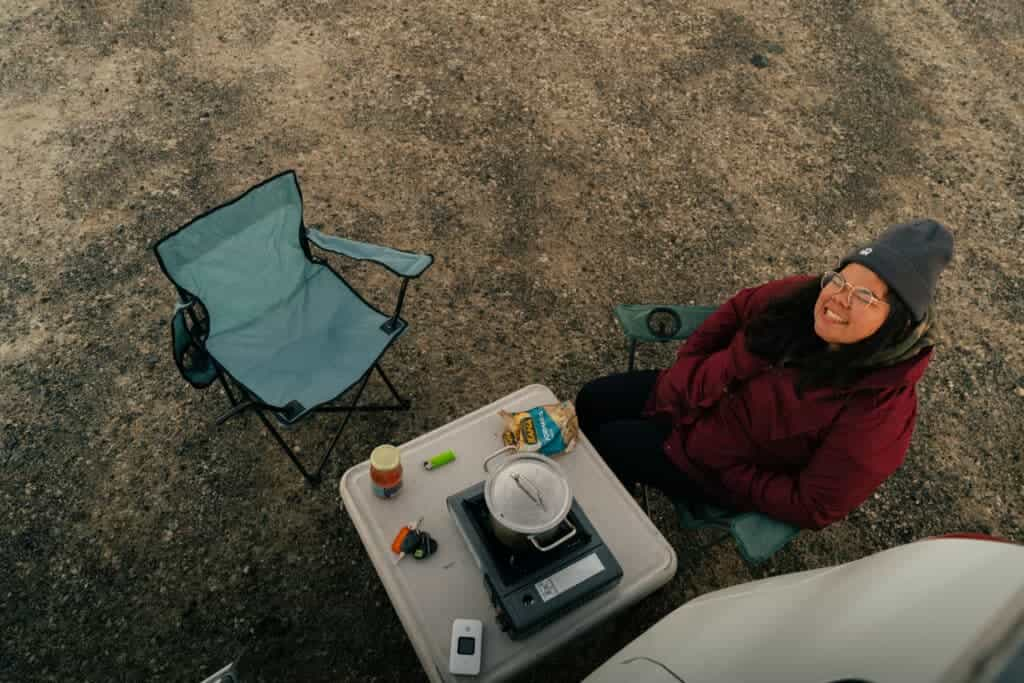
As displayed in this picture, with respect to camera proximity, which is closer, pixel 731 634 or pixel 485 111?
pixel 731 634

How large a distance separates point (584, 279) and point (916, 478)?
5.01 ft

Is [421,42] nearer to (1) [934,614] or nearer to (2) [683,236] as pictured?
(2) [683,236]

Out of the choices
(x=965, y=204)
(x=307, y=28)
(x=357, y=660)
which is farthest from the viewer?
(x=307, y=28)

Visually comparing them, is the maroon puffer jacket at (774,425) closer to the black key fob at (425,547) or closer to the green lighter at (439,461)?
the green lighter at (439,461)

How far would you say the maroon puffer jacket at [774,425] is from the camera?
5.83 feet

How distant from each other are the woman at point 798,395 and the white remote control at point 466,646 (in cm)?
77

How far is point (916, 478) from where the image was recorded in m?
2.81

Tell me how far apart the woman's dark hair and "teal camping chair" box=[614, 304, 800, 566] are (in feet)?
1.11

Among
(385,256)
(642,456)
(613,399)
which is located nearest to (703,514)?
(642,456)

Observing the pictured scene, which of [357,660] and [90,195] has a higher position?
[90,195]

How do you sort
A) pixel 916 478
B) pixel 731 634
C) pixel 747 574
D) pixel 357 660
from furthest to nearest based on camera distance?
1. pixel 916 478
2. pixel 747 574
3. pixel 357 660
4. pixel 731 634

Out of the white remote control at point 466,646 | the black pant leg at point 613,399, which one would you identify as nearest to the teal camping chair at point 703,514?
the black pant leg at point 613,399

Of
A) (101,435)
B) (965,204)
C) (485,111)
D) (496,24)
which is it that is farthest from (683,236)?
(101,435)

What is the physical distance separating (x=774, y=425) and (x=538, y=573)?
752 mm
